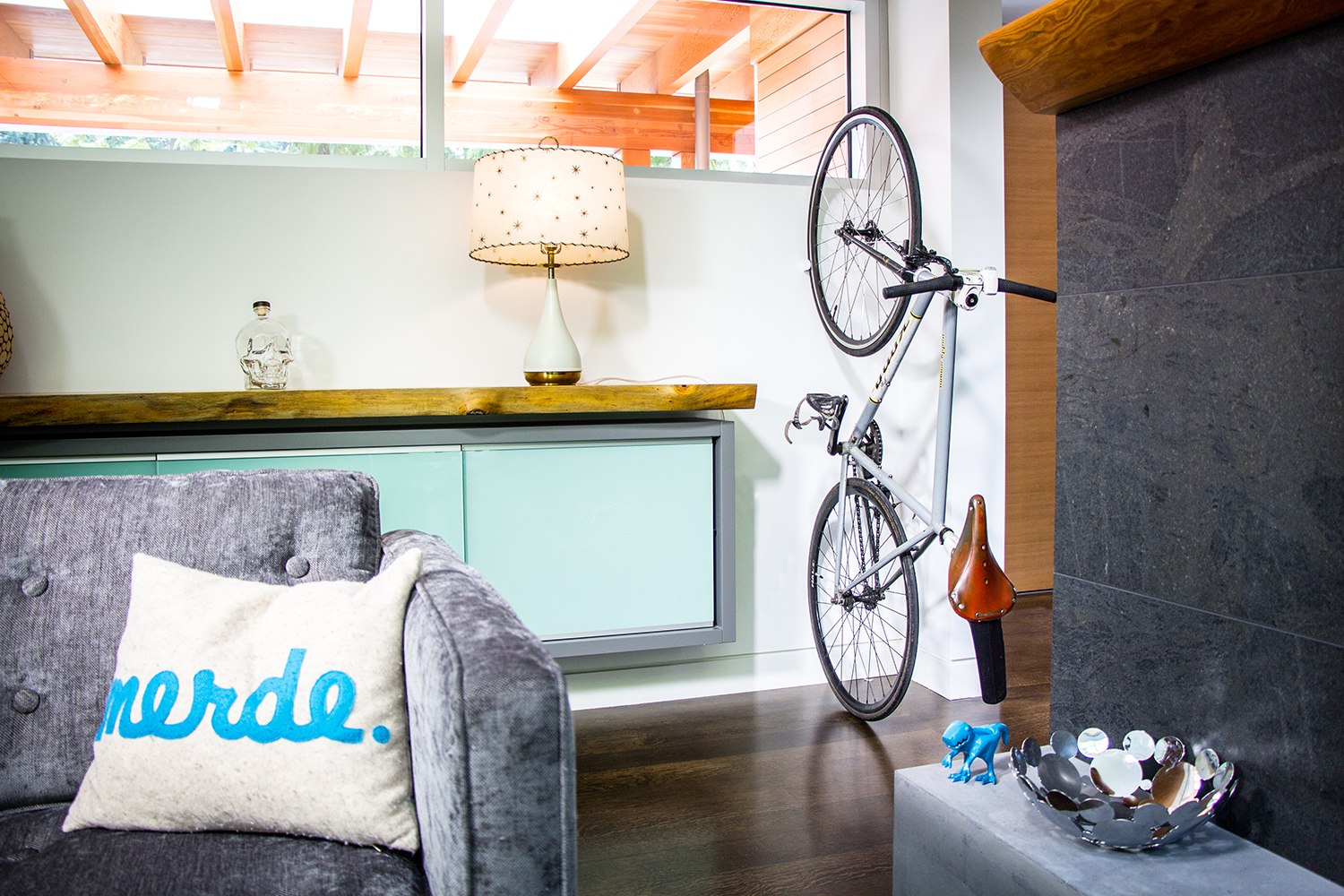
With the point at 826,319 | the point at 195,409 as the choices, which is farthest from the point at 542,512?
the point at 826,319

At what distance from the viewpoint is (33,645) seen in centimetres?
117

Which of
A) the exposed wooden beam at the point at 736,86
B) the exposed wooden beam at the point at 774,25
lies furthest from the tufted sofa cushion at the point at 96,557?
the exposed wooden beam at the point at 774,25

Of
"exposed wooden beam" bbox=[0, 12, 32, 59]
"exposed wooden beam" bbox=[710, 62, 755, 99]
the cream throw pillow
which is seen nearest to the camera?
the cream throw pillow

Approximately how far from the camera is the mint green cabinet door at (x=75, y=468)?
2113 millimetres

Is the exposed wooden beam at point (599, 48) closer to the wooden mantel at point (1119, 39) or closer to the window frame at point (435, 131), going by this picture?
the window frame at point (435, 131)

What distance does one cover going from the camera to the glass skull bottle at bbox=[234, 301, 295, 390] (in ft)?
7.81

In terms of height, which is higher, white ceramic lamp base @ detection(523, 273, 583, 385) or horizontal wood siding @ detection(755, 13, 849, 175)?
horizontal wood siding @ detection(755, 13, 849, 175)

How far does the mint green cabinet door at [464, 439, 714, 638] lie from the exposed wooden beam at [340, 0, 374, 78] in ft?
3.91

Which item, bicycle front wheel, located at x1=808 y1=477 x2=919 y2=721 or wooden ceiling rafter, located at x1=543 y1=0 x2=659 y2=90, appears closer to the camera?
bicycle front wheel, located at x1=808 y1=477 x2=919 y2=721

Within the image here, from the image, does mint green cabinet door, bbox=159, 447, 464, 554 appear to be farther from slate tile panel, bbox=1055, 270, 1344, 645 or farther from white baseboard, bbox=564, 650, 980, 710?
slate tile panel, bbox=1055, 270, 1344, 645

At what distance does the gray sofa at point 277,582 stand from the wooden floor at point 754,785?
0.87 metres

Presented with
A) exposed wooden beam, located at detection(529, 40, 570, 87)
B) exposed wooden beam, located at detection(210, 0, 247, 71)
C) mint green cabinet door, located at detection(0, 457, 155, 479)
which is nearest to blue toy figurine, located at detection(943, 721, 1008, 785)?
mint green cabinet door, located at detection(0, 457, 155, 479)

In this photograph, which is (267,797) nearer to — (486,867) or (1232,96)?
(486,867)

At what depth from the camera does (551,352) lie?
2.51m
